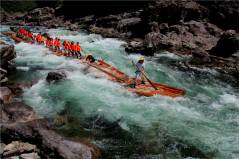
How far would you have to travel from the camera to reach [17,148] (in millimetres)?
12352

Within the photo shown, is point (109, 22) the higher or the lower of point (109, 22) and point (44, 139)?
the higher

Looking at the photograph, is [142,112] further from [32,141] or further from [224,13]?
[224,13]

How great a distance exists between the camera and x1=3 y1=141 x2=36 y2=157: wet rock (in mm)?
12107

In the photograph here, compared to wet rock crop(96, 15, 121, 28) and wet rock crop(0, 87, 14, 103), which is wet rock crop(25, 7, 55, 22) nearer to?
wet rock crop(96, 15, 121, 28)

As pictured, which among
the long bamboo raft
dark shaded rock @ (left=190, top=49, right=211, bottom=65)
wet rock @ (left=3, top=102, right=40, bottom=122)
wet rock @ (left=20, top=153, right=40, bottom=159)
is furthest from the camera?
dark shaded rock @ (left=190, top=49, right=211, bottom=65)

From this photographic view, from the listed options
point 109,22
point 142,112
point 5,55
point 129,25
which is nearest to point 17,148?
point 142,112

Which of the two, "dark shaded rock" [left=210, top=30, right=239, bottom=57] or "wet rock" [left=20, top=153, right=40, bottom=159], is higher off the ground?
"dark shaded rock" [left=210, top=30, right=239, bottom=57]

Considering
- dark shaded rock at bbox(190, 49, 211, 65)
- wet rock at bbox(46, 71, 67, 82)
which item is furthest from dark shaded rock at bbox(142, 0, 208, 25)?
wet rock at bbox(46, 71, 67, 82)

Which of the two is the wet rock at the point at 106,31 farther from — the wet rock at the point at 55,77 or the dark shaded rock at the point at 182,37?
the wet rock at the point at 55,77

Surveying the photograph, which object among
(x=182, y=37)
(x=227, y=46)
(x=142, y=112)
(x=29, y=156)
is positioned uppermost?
(x=182, y=37)

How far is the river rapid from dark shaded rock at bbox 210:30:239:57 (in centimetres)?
566

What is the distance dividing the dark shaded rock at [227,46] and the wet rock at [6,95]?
1963 centimetres

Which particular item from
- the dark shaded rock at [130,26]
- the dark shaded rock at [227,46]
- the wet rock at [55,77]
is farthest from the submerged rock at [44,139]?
the dark shaded rock at [130,26]

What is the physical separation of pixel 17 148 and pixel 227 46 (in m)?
24.0
